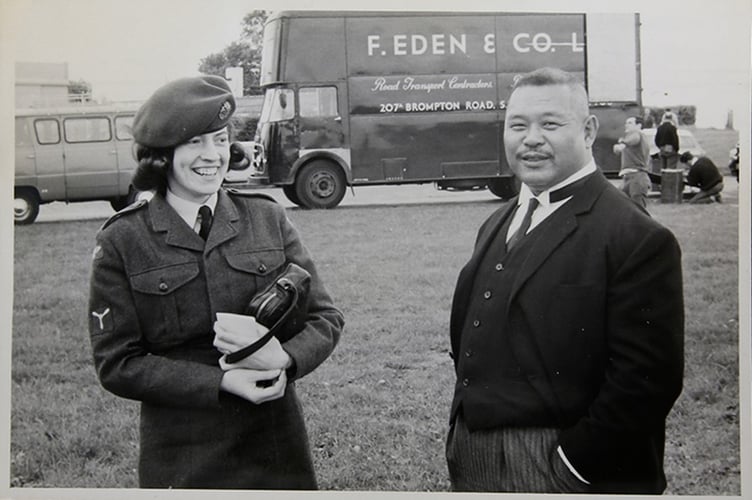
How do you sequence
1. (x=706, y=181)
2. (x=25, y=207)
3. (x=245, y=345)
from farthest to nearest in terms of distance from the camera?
(x=25, y=207) < (x=706, y=181) < (x=245, y=345)

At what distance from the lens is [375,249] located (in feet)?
10.3

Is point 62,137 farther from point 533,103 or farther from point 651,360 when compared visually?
point 651,360

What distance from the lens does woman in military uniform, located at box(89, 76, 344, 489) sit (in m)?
2.74

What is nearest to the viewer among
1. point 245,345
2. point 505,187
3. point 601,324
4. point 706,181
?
point 601,324

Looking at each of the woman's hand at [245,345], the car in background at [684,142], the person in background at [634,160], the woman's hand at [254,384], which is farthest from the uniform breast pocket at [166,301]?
the car in background at [684,142]

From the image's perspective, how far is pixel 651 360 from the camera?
2.74 metres

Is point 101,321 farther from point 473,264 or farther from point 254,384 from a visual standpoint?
point 473,264

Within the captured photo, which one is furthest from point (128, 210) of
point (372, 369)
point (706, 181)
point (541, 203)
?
point (706, 181)

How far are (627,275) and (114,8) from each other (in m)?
2.24

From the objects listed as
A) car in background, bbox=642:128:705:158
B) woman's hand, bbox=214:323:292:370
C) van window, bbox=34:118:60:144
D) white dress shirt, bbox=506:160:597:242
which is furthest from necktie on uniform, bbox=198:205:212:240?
car in background, bbox=642:128:705:158

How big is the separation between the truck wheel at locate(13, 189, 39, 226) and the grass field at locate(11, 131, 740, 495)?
5cm

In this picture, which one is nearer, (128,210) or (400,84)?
(128,210)

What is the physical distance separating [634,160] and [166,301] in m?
1.82

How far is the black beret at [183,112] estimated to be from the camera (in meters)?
2.80
